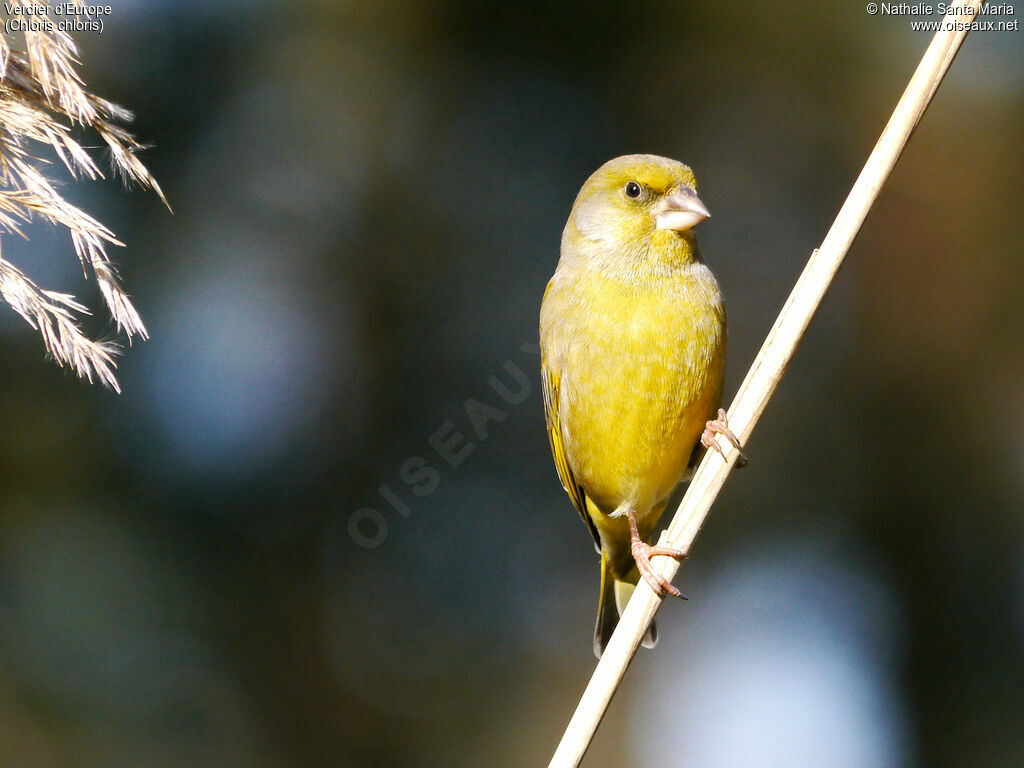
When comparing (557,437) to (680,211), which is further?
(557,437)

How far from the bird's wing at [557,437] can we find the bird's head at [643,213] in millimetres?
352

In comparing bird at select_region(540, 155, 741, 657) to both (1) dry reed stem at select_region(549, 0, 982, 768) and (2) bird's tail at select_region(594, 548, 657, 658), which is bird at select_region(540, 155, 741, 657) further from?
(1) dry reed stem at select_region(549, 0, 982, 768)

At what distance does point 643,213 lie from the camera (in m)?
2.07

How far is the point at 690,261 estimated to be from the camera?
2029 mm

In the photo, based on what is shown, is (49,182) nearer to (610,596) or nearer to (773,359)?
(773,359)

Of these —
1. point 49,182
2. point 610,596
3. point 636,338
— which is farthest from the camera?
point 610,596

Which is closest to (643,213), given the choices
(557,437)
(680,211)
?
(680,211)

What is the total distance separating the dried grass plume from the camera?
3.29 feet

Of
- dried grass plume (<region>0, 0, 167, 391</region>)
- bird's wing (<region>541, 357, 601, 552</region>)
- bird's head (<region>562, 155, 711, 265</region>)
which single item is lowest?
bird's wing (<region>541, 357, 601, 552</region>)

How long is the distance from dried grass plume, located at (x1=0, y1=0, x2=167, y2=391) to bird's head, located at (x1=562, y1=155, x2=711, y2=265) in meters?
1.21

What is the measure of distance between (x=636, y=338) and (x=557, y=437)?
0.55 metres

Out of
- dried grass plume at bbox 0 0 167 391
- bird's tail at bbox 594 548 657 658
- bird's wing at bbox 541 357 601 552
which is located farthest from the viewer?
bird's tail at bbox 594 548 657 658

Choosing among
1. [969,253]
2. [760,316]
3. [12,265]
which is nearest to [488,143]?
[760,316]

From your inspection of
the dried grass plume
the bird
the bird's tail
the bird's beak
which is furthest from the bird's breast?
the dried grass plume
